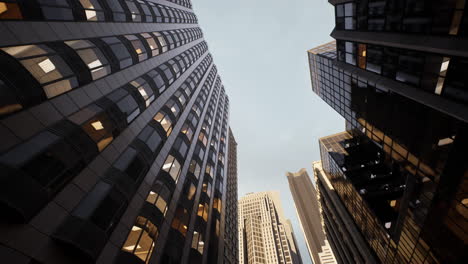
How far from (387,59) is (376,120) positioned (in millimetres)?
7280

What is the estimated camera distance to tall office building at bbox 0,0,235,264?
10.1m

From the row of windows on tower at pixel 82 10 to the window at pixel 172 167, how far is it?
15.2 meters

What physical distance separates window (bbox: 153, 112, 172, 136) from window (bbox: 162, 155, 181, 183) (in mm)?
3254

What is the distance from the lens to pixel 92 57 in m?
16.8

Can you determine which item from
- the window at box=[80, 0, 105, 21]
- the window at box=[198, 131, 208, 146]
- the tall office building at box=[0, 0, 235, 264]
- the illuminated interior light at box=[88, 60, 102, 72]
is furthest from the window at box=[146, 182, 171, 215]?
the window at box=[198, 131, 208, 146]

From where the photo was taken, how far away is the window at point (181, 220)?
70.2 feet

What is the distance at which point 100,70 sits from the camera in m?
17.5

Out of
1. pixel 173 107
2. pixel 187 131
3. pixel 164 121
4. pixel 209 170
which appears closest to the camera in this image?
pixel 164 121

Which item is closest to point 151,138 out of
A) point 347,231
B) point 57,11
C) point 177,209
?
point 177,209

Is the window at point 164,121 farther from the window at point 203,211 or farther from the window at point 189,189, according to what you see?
the window at point 203,211

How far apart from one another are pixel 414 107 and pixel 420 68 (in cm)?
342

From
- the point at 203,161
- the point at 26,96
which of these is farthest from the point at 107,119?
the point at 203,161

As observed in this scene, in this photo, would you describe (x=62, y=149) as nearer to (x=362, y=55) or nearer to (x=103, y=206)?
(x=103, y=206)

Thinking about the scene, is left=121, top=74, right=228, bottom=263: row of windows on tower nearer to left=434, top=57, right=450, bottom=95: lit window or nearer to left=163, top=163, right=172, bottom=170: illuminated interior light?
left=163, top=163, right=172, bottom=170: illuminated interior light
